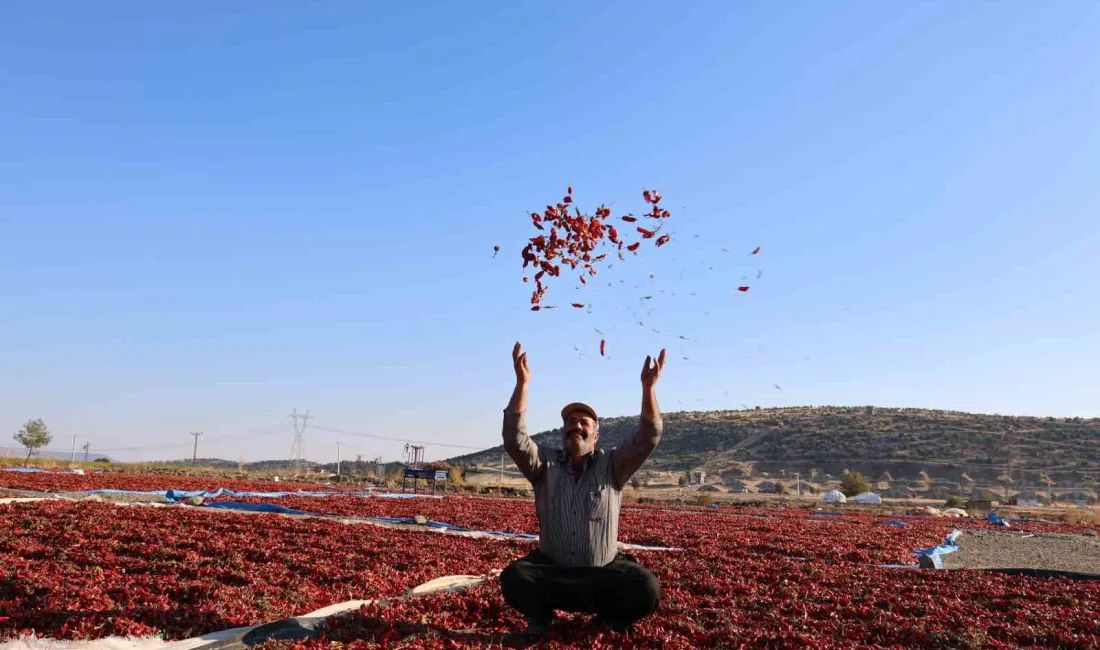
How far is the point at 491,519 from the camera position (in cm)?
2278

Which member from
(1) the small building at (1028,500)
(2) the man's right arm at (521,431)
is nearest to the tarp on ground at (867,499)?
(1) the small building at (1028,500)

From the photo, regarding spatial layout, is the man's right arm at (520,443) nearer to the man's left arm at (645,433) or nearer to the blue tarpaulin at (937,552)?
the man's left arm at (645,433)

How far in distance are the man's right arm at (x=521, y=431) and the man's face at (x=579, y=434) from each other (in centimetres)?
30

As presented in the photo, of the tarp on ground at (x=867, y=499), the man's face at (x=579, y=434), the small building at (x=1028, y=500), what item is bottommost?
the small building at (x=1028, y=500)

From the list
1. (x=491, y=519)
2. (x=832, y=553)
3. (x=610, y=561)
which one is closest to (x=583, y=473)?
(x=610, y=561)

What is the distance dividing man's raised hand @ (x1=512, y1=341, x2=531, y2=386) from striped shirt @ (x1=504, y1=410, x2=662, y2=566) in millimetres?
311

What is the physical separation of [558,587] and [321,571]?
5118mm

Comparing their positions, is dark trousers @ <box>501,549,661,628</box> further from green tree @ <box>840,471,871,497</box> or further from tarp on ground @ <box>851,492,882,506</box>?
green tree @ <box>840,471,871,497</box>

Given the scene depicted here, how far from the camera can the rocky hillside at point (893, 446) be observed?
74.9 m

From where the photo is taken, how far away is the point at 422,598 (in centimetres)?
796

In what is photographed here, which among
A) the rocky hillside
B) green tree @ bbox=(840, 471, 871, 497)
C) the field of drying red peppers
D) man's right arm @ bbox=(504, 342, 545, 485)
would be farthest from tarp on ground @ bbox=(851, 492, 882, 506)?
man's right arm @ bbox=(504, 342, 545, 485)

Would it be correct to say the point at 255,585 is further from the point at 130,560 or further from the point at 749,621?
the point at 749,621

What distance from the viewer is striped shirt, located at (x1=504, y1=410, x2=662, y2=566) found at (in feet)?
19.8

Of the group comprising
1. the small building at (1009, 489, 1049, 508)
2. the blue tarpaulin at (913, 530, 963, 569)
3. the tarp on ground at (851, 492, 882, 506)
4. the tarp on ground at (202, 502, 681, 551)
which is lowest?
the small building at (1009, 489, 1049, 508)
